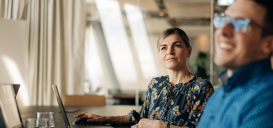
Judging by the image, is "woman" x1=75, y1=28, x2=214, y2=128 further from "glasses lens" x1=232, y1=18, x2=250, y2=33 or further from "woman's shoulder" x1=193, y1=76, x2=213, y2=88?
"glasses lens" x1=232, y1=18, x2=250, y2=33

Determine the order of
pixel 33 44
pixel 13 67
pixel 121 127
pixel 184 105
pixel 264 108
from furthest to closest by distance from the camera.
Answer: pixel 33 44, pixel 13 67, pixel 121 127, pixel 184 105, pixel 264 108

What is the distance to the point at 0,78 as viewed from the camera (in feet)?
11.9

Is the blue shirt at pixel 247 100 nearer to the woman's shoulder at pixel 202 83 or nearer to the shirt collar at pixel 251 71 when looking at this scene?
the shirt collar at pixel 251 71

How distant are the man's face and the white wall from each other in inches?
141

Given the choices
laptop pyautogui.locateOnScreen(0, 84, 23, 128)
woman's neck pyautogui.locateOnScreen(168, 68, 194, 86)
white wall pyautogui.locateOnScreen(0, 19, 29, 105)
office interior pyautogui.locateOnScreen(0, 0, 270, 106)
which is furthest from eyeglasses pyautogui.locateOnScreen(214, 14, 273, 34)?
office interior pyautogui.locateOnScreen(0, 0, 270, 106)

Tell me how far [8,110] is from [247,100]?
3.74ft

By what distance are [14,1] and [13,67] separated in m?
1.10

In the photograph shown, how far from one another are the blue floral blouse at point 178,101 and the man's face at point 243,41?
73 centimetres

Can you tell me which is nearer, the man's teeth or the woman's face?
the man's teeth

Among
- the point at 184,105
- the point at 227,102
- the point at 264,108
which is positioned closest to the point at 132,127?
the point at 184,105

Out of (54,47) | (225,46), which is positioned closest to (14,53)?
(54,47)

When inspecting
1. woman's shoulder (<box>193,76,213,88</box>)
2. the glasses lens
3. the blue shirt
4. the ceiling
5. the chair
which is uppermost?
the ceiling

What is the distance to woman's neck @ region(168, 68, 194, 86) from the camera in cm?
168

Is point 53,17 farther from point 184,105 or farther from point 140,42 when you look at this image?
point 184,105
